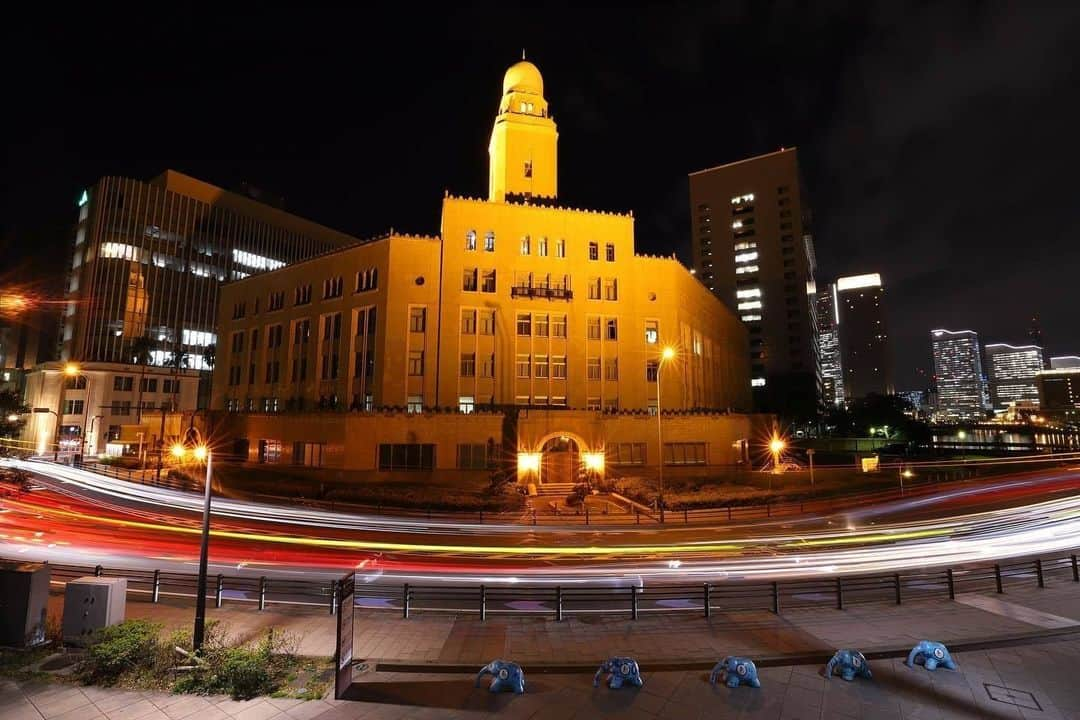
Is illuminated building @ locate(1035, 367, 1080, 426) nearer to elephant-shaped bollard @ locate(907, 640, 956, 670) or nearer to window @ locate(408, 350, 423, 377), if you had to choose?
window @ locate(408, 350, 423, 377)

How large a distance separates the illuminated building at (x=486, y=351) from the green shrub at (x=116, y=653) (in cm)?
2944

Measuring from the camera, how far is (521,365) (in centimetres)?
4641

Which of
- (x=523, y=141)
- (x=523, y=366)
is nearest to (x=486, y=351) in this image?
(x=523, y=366)

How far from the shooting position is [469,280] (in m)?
46.7

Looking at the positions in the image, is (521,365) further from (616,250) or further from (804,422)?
(804,422)

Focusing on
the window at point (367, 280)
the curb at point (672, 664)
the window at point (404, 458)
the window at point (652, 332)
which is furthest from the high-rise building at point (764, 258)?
the curb at point (672, 664)

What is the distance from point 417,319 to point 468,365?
613 centimetres

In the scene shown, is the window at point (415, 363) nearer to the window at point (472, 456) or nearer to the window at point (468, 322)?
the window at point (468, 322)

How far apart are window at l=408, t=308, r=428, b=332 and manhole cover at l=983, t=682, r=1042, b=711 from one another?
41500 mm

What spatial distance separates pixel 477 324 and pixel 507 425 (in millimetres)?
10160

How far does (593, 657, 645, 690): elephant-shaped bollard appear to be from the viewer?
31.8 feet

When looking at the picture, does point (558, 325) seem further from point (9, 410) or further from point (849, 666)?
point (9, 410)

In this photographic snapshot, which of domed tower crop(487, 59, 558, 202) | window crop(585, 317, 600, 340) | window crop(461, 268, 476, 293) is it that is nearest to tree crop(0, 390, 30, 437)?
window crop(461, 268, 476, 293)

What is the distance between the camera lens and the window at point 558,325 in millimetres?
47594
